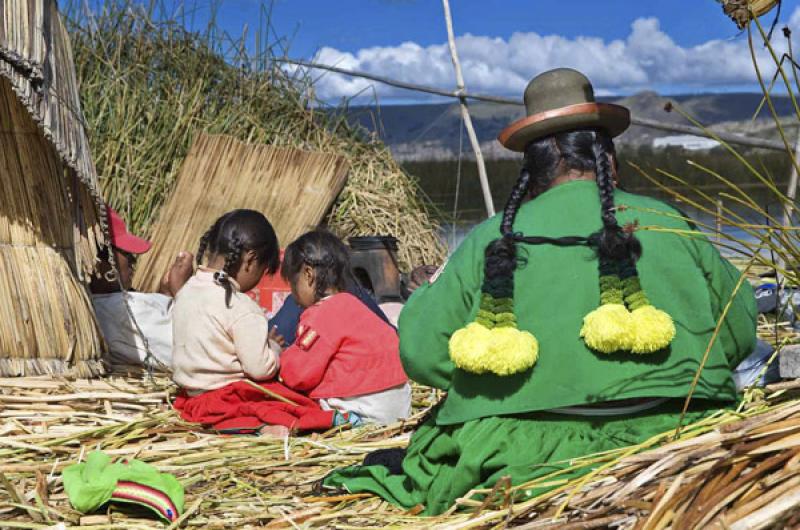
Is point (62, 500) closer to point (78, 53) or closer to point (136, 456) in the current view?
point (136, 456)

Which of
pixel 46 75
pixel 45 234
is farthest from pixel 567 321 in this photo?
pixel 45 234

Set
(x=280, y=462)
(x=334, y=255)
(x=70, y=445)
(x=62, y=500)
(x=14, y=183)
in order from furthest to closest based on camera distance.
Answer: (x=14, y=183)
(x=334, y=255)
(x=70, y=445)
(x=280, y=462)
(x=62, y=500)

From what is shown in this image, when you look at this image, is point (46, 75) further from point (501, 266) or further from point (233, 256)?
point (501, 266)

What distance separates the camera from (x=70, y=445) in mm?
3793

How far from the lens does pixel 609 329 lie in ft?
8.18

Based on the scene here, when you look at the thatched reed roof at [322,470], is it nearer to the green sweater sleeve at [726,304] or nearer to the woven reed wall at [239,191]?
the green sweater sleeve at [726,304]

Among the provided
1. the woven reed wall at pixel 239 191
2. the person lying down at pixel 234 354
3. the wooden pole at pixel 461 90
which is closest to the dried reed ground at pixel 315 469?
the person lying down at pixel 234 354

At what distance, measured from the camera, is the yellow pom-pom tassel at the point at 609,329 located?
2492mm

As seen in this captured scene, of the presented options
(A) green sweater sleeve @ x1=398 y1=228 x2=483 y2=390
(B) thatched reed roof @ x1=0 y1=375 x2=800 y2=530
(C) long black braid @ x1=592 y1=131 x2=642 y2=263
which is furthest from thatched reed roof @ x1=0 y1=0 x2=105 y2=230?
(C) long black braid @ x1=592 y1=131 x2=642 y2=263

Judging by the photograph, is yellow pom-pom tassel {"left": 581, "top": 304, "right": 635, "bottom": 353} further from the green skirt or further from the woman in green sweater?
the green skirt

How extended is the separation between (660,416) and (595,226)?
0.50 metres

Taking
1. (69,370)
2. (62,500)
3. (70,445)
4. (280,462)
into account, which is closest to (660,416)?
(280,462)

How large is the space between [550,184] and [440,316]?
45cm

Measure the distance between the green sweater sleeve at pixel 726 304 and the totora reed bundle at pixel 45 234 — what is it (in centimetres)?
270
